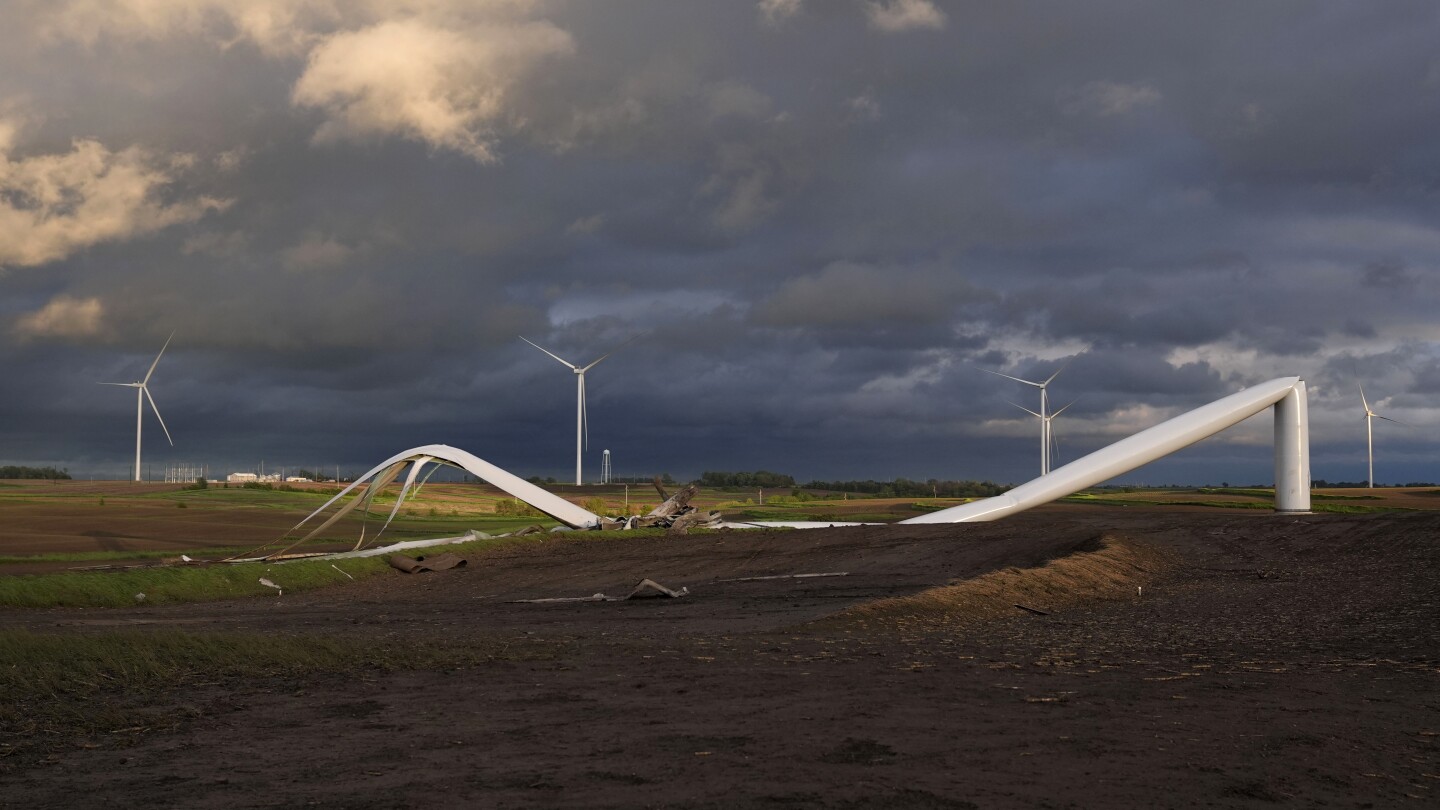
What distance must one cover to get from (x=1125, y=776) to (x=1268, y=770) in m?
1.09

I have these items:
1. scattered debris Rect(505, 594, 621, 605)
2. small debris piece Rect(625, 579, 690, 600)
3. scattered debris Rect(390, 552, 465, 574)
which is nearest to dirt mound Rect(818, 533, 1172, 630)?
small debris piece Rect(625, 579, 690, 600)

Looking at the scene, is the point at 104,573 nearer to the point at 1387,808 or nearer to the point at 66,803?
the point at 66,803

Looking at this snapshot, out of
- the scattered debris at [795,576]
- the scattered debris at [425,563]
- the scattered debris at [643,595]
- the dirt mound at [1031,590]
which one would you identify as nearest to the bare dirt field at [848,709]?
the dirt mound at [1031,590]

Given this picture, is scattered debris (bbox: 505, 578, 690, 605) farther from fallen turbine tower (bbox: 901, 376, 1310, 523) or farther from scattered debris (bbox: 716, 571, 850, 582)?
fallen turbine tower (bbox: 901, 376, 1310, 523)

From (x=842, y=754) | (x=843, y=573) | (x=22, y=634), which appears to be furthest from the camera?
(x=843, y=573)

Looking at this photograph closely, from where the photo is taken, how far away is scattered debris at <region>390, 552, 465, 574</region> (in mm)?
32344

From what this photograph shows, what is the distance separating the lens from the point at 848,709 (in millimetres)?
9945

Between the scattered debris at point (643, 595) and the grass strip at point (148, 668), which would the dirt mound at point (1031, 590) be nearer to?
the grass strip at point (148, 668)

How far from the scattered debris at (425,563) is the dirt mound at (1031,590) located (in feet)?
55.0

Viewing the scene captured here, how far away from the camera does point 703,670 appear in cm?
1258

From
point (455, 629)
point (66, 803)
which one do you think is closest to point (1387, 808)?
point (66, 803)

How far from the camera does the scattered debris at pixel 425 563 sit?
32344 millimetres

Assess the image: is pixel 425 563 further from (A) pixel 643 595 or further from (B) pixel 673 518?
(B) pixel 673 518

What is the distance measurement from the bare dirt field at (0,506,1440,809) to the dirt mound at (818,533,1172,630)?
0.09 metres
